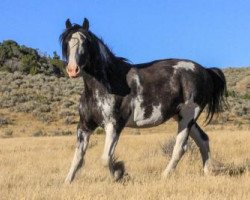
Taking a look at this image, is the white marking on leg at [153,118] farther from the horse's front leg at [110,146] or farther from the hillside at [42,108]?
the hillside at [42,108]

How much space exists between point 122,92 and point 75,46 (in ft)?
3.66

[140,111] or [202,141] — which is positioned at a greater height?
[140,111]

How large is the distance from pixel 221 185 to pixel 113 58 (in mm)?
2819

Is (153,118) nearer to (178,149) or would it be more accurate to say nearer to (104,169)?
(178,149)

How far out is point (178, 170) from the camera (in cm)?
1084

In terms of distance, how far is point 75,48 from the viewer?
8.69 metres

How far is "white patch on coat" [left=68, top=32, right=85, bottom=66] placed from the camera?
8.56m

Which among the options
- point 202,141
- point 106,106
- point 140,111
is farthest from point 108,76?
point 202,141

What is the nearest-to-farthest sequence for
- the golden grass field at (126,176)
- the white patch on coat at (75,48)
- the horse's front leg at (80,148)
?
the golden grass field at (126,176), the white patch on coat at (75,48), the horse's front leg at (80,148)

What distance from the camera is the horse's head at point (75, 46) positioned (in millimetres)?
8484

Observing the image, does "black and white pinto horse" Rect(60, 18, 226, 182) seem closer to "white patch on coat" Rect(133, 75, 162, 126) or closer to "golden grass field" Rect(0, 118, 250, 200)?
"white patch on coat" Rect(133, 75, 162, 126)

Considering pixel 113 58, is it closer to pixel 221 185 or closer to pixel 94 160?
pixel 221 185

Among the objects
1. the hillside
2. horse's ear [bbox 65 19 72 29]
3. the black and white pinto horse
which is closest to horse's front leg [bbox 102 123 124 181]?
the black and white pinto horse

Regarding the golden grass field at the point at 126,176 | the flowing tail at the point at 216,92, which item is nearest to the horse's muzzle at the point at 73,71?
the golden grass field at the point at 126,176
